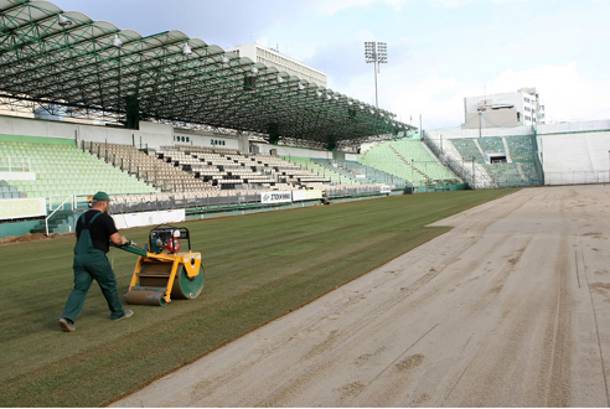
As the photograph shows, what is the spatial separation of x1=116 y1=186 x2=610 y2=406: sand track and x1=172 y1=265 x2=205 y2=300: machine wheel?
6.37ft

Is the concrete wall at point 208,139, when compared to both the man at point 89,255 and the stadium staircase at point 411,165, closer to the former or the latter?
the stadium staircase at point 411,165

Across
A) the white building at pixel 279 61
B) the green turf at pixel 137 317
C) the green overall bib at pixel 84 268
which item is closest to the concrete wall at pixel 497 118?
the white building at pixel 279 61

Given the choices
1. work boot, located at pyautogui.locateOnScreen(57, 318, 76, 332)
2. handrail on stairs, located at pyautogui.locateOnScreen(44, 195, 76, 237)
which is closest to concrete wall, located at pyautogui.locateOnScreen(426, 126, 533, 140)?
handrail on stairs, located at pyautogui.locateOnScreen(44, 195, 76, 237)

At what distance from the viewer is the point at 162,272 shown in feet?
24.1

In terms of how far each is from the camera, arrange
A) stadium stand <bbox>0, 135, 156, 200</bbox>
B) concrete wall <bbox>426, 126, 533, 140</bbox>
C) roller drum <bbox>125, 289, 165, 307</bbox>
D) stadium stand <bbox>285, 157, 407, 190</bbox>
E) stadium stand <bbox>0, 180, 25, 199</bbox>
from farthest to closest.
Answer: concrete wall <bbox>426, 126, 533, 140</bbox>, stadium stand <bbox>285, 157, 407, 190</bbox>, stadium stand <bbox>0, 135, 156, 200</bbox>, stadium stand <bbox>0, 180, 25, 199</bbox>, roller drum <bbox>125, 289, 165, 307</bbox>

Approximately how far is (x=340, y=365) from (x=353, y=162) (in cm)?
7426

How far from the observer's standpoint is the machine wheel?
23.9 feet

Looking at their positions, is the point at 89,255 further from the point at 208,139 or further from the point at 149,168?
the point at 208,139

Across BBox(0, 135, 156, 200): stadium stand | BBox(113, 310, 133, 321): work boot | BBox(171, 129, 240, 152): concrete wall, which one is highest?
BBox(171, 129, 240, 152): concrete wall

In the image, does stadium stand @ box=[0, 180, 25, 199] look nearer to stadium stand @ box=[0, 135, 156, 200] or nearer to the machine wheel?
stadium stand @ box=[0, 135, 156, 200]

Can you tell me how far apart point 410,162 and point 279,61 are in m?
75.6

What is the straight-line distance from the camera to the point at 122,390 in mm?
4184

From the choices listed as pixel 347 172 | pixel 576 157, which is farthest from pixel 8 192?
pixel 576 157

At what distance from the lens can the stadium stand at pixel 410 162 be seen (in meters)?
76.3
